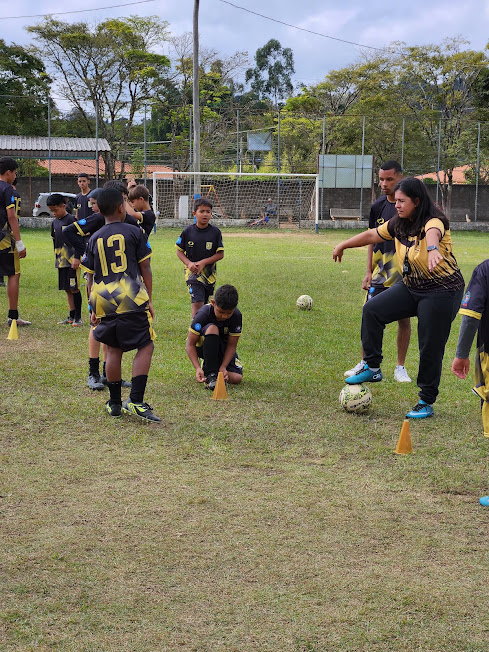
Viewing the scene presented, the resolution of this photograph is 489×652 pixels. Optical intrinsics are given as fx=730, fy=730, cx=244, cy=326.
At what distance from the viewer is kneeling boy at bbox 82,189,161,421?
5883mm

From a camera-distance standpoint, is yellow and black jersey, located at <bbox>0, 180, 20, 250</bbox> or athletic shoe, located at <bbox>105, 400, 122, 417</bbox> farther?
yellow and black jersey, located at <bbox>0, 180, 20, 250</bbox>

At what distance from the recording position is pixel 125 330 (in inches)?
232

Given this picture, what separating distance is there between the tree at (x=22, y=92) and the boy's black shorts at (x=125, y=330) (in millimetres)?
37591

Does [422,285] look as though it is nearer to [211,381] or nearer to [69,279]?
[211,381]

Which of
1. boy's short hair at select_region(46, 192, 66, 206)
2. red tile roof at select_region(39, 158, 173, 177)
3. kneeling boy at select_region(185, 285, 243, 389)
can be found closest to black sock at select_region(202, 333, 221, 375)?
kneeling boy at select_region(185, 285, 243, 389)

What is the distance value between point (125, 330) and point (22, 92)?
131 ft

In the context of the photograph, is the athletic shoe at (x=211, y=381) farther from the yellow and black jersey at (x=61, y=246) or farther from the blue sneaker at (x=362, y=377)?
the yellow and black jersey at (x=61, y=246)

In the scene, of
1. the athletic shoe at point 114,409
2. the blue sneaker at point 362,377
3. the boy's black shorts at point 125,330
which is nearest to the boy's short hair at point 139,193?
the boy's black shorts at point 125,330

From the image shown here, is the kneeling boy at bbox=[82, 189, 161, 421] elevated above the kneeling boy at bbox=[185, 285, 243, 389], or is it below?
above

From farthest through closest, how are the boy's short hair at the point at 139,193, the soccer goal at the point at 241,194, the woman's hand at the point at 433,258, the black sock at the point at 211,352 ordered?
the soccer goal at the point at 241,194
the boy's short hair at the point at 139,193
the black sock at the point at 211,352
the woman's hand at the point at 433,258

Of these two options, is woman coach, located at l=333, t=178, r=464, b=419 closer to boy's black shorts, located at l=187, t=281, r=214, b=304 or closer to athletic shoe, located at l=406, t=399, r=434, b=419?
athletic shoe, located at l=406, t=399, r=434, b=419

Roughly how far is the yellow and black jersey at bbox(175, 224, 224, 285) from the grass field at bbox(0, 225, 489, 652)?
1.20 m

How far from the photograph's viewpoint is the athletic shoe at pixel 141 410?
19.7 ft

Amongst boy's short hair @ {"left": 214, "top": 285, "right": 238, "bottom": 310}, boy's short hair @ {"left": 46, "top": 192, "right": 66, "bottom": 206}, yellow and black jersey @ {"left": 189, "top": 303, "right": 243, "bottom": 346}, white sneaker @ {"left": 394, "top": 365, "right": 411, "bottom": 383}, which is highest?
boy's short hair @ {"left": 46, "top": 192, "right": 66, "bottom": 206}
